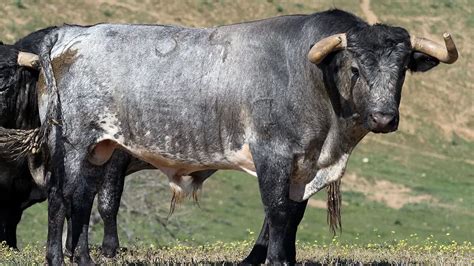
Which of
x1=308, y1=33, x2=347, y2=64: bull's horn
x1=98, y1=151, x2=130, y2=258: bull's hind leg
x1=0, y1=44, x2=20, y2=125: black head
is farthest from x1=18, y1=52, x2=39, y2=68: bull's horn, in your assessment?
x1=308, y1=33, x2=347, y2=64: bull's horn

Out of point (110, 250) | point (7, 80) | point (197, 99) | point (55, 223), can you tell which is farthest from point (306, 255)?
point (7, 80)

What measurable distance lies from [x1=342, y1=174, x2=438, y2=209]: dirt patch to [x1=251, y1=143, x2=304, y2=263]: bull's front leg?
26967 mm

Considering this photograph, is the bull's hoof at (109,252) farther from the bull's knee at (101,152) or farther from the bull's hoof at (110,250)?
the bull's knee at (101,152)

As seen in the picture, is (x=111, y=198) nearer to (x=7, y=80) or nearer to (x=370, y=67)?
(x=7, y=80)

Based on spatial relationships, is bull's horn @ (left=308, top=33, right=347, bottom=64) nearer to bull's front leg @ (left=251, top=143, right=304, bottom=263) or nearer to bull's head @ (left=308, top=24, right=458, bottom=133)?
bull's head @ (left=308, top=24, right=458, bottom=133)

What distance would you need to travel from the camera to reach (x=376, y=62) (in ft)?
42.8

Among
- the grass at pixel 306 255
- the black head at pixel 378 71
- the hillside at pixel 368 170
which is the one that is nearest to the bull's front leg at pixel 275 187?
the black head at pixel 378 71

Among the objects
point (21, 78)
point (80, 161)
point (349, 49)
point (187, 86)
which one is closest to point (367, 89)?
point (349, 49)

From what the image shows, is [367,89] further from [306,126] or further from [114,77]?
[114,77]

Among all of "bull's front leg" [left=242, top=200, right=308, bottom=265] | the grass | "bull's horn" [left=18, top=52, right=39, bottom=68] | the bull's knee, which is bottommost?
the grass

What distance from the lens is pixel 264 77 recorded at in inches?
535

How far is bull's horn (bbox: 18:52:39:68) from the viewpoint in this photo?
1476 centimetres

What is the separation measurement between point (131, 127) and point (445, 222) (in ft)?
80.3

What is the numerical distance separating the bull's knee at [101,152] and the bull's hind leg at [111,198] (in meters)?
1.77
